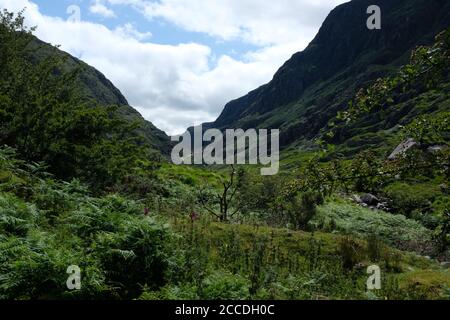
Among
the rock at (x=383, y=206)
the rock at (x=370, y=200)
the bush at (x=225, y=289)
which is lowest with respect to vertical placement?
the bush at (x=225, y=289)

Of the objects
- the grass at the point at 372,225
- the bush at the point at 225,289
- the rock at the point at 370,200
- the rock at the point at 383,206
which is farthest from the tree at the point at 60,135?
the rock at the point at 383,206

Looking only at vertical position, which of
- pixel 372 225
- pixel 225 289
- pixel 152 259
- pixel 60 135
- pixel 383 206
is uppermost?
pixel 60 135

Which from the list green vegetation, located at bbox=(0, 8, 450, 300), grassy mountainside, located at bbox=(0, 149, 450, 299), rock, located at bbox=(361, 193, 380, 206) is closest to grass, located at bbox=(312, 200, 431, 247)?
green vegetation, located at bbox=(0, 8, 450, 300)

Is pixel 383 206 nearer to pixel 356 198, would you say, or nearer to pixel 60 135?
pixel 356 198

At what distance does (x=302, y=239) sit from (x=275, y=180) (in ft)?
38.1

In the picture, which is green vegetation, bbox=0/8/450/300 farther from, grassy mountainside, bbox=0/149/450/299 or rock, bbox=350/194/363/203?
rock, bbox=350/194/363/203

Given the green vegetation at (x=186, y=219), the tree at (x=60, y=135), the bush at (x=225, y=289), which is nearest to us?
the green vegetation at (x=186, y=219)

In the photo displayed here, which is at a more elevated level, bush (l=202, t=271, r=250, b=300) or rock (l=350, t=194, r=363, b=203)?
rock (l=350, t=194, r=363, b=203)

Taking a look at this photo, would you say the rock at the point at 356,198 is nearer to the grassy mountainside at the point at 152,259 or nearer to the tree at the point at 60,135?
the tree at the point at 60,135

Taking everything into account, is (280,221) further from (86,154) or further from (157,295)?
(157,295)

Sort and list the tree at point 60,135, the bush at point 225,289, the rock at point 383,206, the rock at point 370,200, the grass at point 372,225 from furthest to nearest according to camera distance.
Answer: the rock at point 370,200
the rock at point 383,206
the grass at point 372,225
the tree at point 60,135
the bush at point 225,289

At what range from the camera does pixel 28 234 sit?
8.31 metres

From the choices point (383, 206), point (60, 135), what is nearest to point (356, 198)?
point (383, 206)
